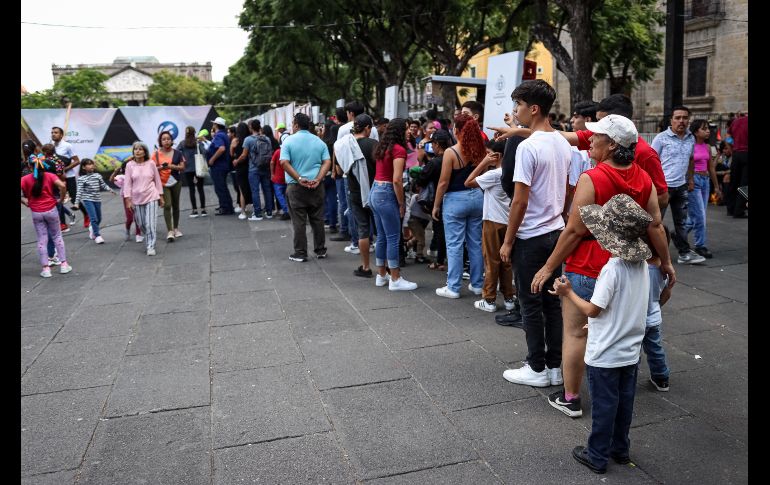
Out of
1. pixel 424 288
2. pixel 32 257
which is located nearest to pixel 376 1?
pixel 32 257

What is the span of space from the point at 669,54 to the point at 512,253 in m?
7.70

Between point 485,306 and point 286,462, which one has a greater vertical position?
point 485,306

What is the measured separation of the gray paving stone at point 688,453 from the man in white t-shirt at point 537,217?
31.3 inches

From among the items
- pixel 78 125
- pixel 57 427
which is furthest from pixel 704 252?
pixel 78 125

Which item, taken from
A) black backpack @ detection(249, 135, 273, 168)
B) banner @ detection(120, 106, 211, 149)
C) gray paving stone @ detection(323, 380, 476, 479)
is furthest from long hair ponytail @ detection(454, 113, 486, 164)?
banner @ detection(120, 106, 211, 149)

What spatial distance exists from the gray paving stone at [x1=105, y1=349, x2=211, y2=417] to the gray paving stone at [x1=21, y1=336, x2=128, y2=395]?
148 mm

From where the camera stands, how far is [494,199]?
18.6 feet

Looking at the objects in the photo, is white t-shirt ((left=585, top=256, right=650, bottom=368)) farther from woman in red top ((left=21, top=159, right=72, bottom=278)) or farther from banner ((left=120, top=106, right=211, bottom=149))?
banner ((left=120, top=106, right=211, bottom=149))

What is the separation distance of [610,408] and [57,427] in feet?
10.8

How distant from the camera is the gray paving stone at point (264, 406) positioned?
12.1ft

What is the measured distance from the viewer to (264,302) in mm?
6566

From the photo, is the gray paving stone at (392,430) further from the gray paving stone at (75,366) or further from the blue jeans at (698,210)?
the blue jeans at (698,210)

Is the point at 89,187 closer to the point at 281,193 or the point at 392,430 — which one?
the point at 281,193
